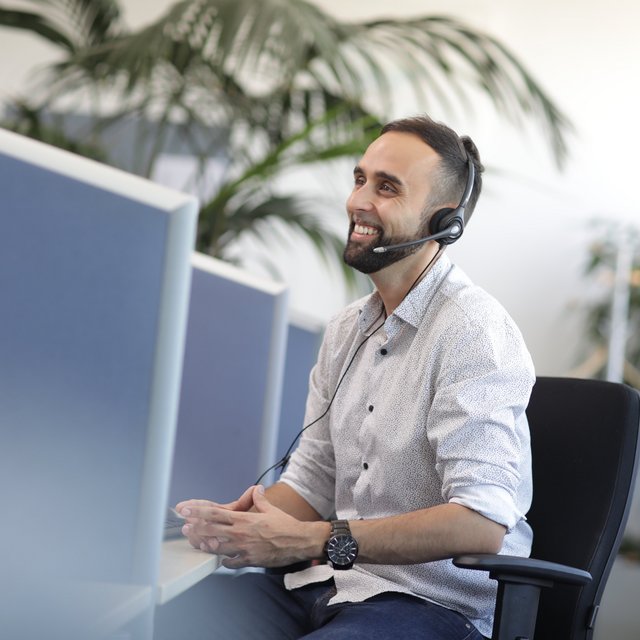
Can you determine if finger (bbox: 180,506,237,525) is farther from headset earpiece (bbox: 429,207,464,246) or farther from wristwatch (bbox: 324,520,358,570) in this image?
headset earpiece (bbox: 429,207,464,246)

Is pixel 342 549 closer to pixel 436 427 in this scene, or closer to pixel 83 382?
pixel 436 427

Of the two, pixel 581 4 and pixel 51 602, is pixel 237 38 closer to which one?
pixel 51 602

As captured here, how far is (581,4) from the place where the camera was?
507cm

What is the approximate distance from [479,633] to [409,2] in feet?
14.3

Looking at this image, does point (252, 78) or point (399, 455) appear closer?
point (399, 455)

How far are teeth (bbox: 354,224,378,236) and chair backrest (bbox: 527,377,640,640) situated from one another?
0.34 meters

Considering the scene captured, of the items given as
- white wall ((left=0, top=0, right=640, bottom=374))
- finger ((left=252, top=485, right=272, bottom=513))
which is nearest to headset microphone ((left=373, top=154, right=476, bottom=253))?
finger ((left=252, top=485, right=272, bottom=513))

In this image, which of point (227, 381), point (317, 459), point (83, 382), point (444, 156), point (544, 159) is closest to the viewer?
point (83, 382)

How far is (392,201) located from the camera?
4.38 ft

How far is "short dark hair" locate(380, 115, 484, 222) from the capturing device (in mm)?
1347

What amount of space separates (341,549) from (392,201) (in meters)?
0.50

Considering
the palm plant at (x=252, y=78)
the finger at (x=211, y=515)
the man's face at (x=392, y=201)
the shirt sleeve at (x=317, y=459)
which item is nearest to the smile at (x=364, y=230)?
the man's face at (x=392, y=201)

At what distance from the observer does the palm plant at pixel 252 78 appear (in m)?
2.24

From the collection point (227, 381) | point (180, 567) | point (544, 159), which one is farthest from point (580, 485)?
point (544, 159)
